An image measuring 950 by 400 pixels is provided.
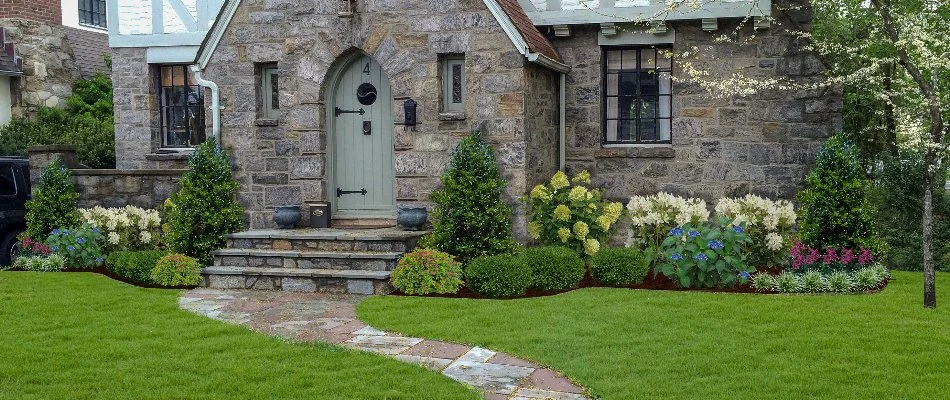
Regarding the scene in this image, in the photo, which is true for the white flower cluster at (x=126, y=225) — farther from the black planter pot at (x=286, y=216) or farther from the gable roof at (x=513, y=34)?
the gable roof at (x=513, y=34)

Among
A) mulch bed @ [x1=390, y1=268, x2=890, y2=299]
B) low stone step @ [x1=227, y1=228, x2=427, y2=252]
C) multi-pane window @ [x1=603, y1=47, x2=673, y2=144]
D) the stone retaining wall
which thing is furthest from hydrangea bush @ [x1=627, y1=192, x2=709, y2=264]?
the stone retaining wall

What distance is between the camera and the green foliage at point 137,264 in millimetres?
11758

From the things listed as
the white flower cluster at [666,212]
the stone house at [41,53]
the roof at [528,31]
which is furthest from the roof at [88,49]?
the white flower cluster at [666,212]

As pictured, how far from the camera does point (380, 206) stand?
1261 centimetres

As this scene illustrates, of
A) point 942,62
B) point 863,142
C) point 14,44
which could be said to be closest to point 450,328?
point 942,62

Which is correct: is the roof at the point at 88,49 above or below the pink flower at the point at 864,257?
above

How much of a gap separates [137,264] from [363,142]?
10.7 feet

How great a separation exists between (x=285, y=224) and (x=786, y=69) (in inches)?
276

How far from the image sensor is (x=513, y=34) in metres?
11.4

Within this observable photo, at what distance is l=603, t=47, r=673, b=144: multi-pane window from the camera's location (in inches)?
525

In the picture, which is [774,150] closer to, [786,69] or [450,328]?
[786,69]

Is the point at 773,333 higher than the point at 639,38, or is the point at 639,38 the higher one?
the point at 639,38

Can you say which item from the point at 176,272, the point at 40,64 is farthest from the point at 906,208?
the point at 40,64

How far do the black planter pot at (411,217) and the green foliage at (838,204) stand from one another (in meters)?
4.60
